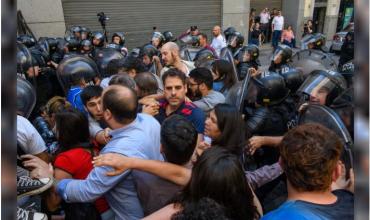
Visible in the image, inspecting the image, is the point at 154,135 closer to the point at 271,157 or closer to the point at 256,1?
the point at 271,157

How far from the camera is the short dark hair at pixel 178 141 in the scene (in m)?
1.73

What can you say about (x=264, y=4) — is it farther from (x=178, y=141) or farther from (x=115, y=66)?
(x=178, y=141)

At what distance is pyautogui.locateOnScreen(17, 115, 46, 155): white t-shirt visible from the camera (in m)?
2.12

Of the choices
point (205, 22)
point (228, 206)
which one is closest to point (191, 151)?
point (228, 206)

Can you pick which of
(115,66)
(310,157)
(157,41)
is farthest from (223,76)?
(157,41)

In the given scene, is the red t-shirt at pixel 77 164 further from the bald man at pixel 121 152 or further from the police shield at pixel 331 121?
the police shield at pixel 331 121

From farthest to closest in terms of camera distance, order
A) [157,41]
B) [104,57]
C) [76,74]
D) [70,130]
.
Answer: [157,41] < [104,57] < [76,74] < [70,130]

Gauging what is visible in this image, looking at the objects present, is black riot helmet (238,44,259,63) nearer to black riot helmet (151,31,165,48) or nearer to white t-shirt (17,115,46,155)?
black riot helmet (151,31,165,48)

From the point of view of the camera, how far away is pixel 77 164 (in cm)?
196

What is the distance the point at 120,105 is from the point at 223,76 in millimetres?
2074

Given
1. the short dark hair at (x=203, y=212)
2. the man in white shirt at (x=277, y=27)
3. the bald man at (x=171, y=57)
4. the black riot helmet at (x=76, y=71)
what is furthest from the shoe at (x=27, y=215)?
the man in white shirt at (x=277, y=27)

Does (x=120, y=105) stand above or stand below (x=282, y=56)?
above

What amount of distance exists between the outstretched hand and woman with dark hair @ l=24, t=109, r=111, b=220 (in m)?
0.42

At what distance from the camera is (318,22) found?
16234 millimetres
